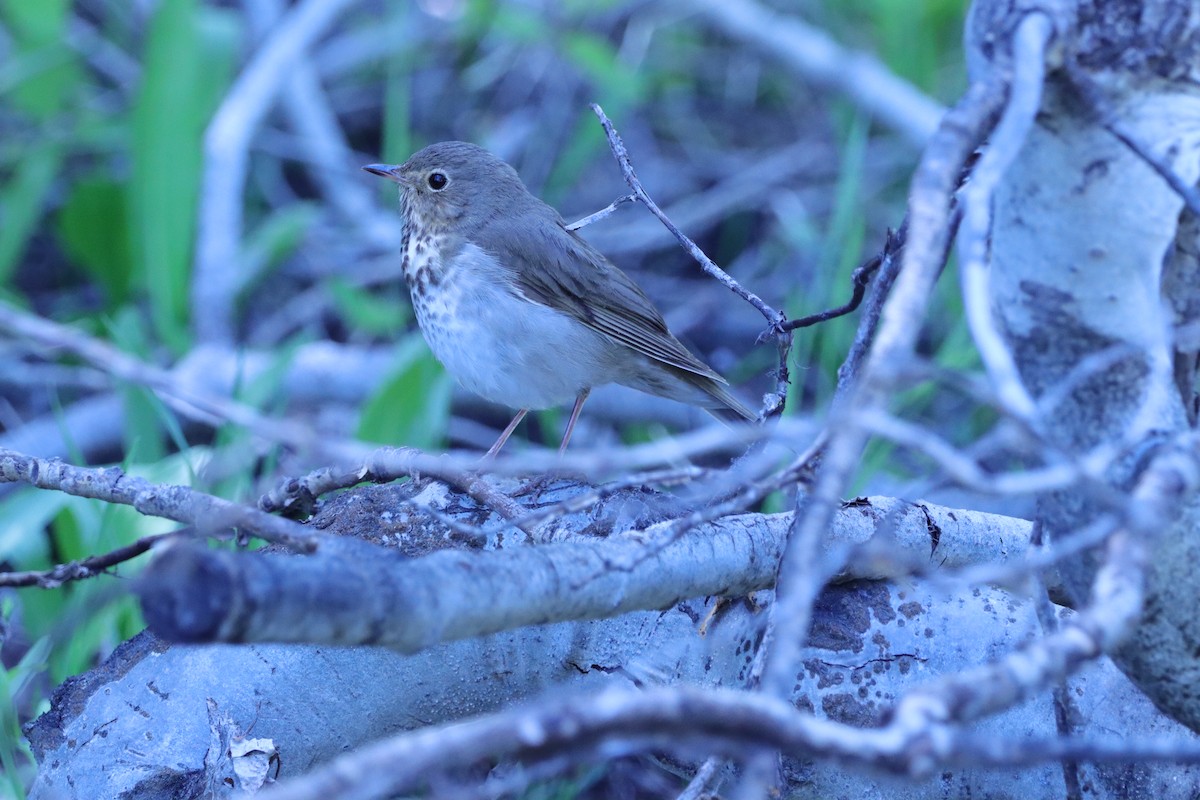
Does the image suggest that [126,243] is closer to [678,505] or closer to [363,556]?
[678,505]

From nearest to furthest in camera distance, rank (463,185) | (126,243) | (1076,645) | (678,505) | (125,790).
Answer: (1076,645), (125,790), (678,505), (463,185), (126,243)

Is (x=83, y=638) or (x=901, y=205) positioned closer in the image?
(x=83, y=638)

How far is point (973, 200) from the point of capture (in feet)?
3.41

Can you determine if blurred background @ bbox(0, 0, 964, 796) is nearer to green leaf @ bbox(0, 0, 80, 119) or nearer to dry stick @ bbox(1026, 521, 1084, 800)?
green leaf @ bbox(0, 0, 80, 119)

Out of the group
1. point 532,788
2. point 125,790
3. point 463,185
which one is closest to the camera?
point 125,790

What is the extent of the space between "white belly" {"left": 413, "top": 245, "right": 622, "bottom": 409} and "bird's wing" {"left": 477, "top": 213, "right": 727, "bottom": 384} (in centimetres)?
4

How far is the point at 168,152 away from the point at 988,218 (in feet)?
12.1

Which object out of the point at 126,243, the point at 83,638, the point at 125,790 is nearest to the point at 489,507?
the point at 125,790

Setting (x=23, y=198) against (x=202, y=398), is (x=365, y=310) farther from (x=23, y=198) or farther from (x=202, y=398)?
(x=202, y=398)

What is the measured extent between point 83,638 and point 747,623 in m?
1.38

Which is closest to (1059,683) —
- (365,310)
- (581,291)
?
(581,291)

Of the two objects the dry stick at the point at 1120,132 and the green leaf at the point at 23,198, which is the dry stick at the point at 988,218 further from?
the green leaf at the point at 23,198

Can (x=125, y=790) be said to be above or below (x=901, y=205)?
below

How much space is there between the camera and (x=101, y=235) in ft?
15.4
